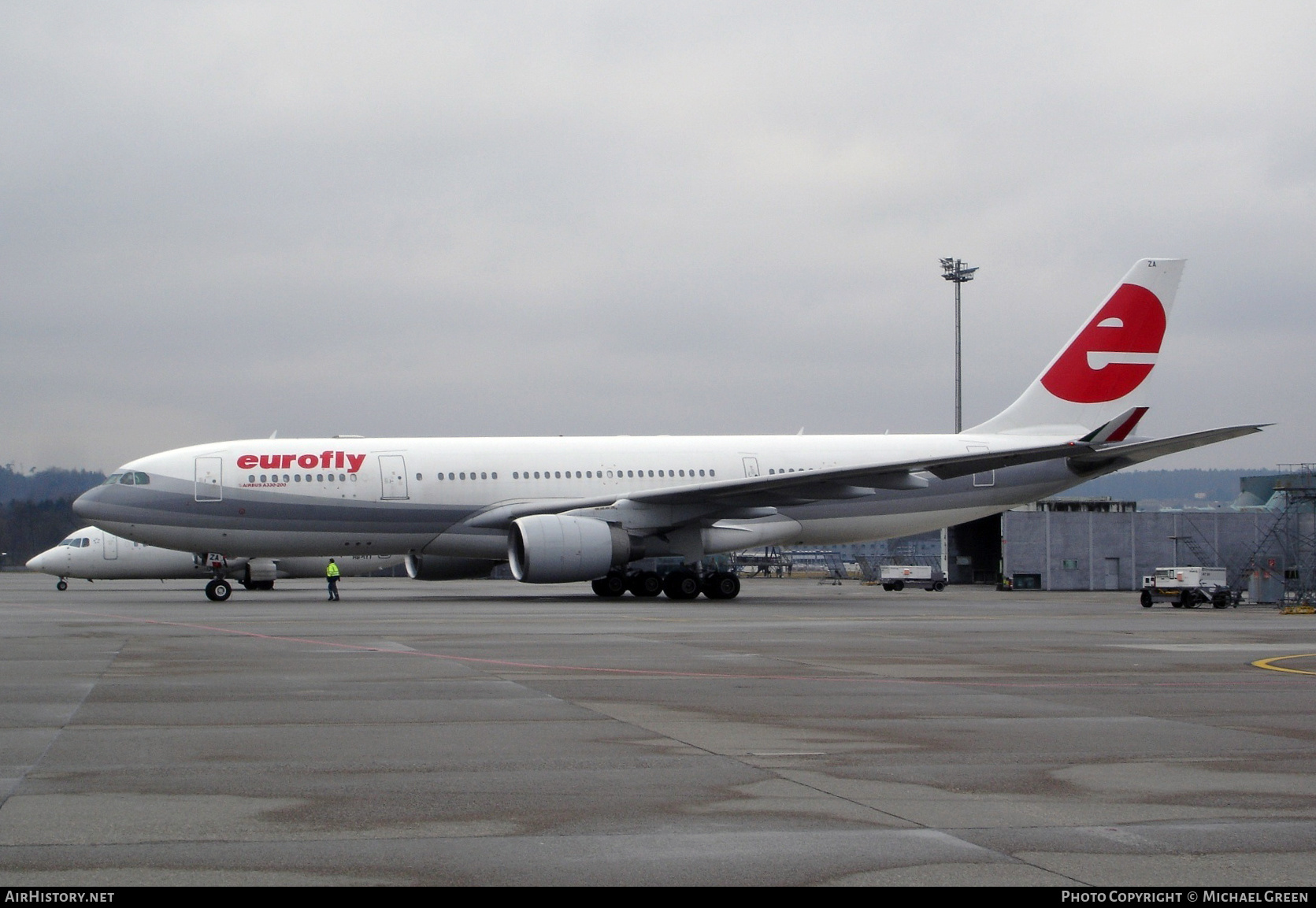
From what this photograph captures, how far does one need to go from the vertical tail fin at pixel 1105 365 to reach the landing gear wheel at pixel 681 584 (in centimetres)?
939

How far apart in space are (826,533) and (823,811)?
27.3 metres

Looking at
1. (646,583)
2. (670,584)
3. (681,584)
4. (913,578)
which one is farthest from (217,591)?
(913,578)

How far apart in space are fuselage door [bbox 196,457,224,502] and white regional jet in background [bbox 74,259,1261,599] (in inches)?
1.6

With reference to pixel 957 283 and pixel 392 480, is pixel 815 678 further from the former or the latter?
pixel 957 283

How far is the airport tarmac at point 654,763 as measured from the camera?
5879 millimetres

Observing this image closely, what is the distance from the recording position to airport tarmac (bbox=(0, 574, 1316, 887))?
5.88m

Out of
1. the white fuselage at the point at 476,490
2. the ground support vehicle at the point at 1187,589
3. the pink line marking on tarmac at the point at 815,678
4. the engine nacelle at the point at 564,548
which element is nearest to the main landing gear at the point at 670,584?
the white fuselage at the point at 476,490

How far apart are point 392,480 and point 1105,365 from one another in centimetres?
1918

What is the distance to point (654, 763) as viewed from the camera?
8.45 meters

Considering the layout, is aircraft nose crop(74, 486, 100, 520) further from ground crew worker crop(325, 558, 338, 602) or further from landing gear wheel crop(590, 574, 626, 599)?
landing gear wheel crop(590, 574, 626, 599)

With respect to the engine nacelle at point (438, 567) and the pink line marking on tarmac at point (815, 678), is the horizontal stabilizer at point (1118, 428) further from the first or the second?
the pink line marking on tarmac at point (815, 678)

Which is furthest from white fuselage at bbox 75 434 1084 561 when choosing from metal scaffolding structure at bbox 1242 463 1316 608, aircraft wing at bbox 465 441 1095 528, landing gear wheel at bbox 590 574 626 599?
metal scaffolding structure at bbox 1242 463 1316 608
